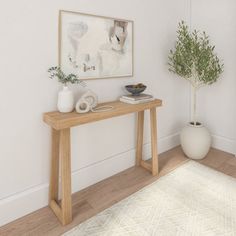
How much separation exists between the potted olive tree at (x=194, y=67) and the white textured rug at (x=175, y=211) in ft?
1.40

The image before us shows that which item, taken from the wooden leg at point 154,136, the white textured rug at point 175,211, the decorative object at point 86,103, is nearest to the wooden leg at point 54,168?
the decorative object at point 86,103

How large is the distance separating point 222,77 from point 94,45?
5.82ft

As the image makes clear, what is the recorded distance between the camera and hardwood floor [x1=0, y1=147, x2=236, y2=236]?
1599mm

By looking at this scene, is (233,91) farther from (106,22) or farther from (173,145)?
(106,22)

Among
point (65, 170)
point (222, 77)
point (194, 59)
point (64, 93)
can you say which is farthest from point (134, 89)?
point (222, 77)

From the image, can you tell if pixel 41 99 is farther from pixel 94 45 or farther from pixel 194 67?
pixel 194 67

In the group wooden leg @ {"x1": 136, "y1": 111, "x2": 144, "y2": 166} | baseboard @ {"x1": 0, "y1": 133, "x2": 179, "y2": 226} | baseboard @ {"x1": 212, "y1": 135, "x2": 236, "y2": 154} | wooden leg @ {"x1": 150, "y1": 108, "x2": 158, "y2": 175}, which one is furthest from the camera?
baseboard @ {"x1": 212, "y1": 135, "x2": 236, "y2": 154}

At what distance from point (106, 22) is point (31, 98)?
97 centimetres

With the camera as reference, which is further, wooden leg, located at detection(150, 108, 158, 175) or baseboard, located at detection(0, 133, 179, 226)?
wooden leg, located at detection(150, 108, 158, 175)

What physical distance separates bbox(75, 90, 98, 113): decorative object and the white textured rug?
0.84 m

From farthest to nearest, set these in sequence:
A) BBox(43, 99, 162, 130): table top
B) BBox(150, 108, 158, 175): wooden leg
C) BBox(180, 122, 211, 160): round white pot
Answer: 1. BBox(180, 122, 211, 160): round white pot
2. BBox(150, 108, 158, 175): wooden leg
3. BBox(43, 99, 162, 130): table top

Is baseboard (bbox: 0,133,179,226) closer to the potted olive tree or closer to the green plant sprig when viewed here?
the potted olive tree

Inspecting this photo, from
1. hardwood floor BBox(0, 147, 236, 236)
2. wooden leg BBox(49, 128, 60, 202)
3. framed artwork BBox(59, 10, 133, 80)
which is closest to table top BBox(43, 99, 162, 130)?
wooden leg BBox(49, 128, 60, 202)

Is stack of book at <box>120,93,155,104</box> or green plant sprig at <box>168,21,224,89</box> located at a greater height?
green plant sprig at <box>168,21,224,89</box>
